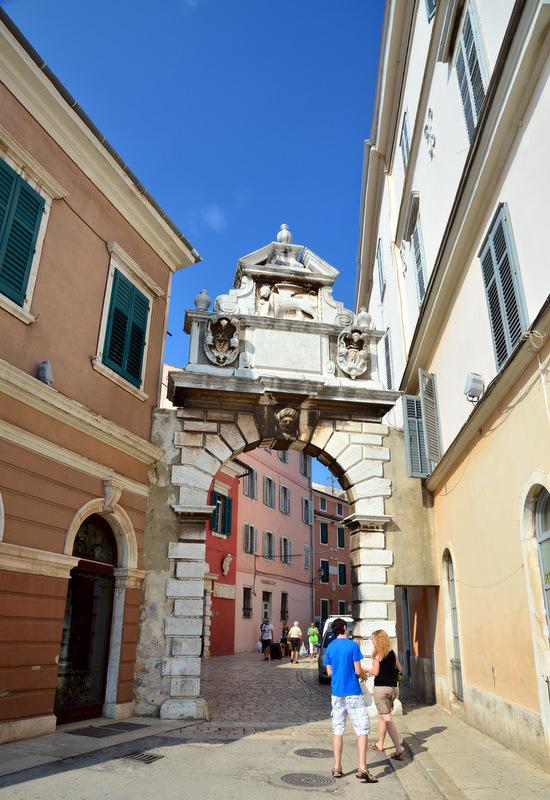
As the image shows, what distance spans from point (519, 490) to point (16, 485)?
5927 millimetres

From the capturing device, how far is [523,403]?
255 inches

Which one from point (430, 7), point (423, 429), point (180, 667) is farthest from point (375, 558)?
point (430, 7)

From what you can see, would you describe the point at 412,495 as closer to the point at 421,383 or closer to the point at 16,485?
the point at 421,383

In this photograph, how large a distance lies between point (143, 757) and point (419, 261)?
381 inches

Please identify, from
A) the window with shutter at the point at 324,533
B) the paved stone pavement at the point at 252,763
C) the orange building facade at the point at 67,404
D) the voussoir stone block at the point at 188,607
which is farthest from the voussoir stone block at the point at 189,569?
the window with shutter at the point at 324,533

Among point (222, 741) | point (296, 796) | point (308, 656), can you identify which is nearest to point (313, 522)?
point (308, 656)

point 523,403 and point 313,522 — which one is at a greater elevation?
point 313,522

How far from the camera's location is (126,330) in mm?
10867

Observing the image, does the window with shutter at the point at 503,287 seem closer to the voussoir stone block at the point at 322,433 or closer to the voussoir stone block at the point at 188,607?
the voussoir stone block at the point at 322,433

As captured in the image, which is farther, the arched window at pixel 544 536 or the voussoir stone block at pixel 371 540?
the voussoir stone block at pixel 371 540

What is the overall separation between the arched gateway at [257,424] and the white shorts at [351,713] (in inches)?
165

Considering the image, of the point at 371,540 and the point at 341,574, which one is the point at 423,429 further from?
the point at 341,574

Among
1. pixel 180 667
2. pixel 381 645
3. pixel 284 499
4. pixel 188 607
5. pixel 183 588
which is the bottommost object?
pixel 180 667

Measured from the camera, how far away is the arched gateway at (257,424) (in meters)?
10.4
